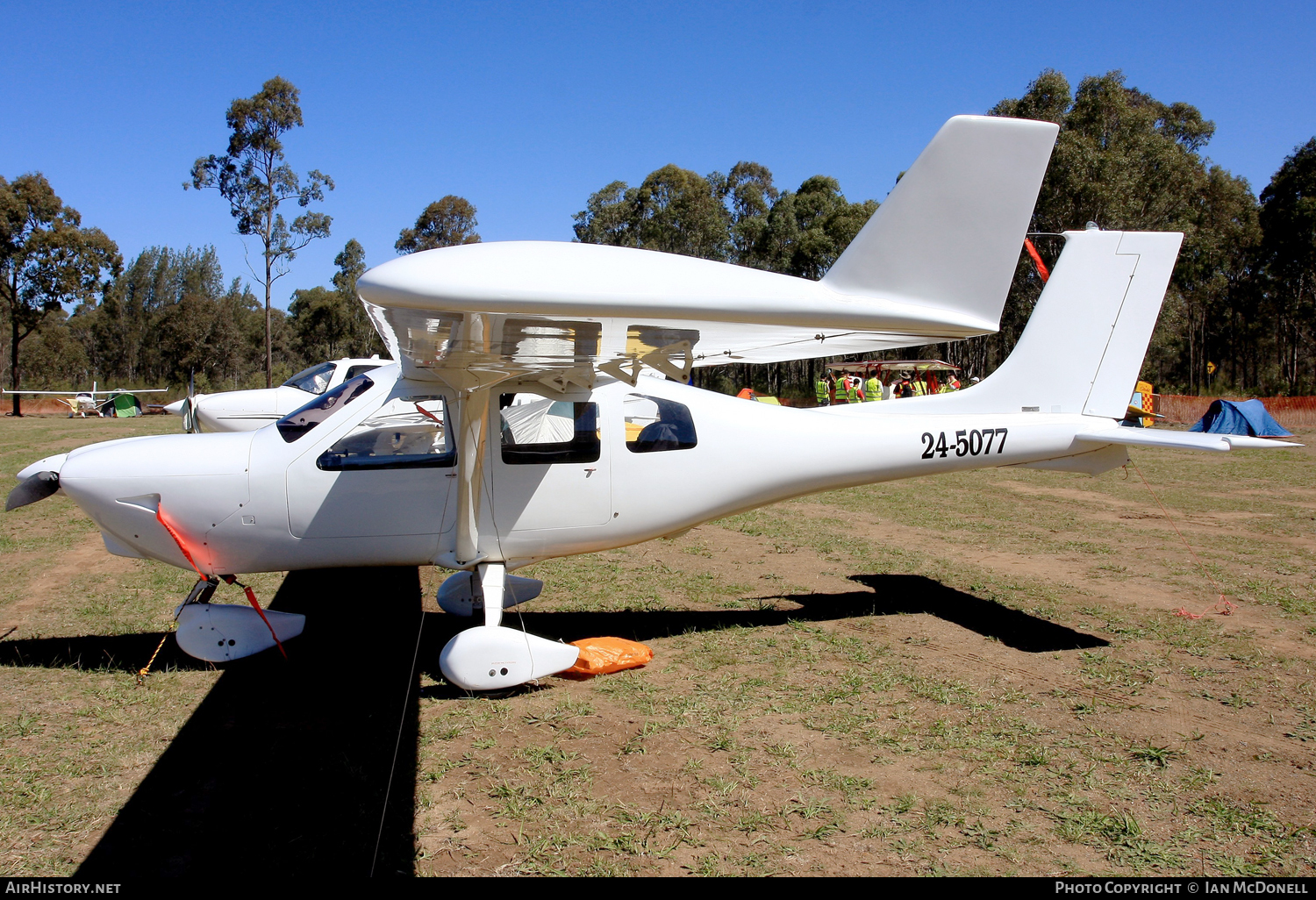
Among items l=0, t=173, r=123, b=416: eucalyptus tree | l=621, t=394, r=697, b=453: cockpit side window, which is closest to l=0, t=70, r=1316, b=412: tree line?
l=0, t=173, r=123, b=416: eucalyptus tree

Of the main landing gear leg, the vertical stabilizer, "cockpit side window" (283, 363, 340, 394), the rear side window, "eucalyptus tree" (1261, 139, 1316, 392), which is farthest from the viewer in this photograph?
"eucalyptus tree" (1261, 139, 1316, 392)

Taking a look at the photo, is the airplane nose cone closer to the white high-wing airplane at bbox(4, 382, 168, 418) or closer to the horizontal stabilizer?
the horizontal stabilizer

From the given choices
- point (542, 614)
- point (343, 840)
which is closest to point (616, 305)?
point (343, 840)

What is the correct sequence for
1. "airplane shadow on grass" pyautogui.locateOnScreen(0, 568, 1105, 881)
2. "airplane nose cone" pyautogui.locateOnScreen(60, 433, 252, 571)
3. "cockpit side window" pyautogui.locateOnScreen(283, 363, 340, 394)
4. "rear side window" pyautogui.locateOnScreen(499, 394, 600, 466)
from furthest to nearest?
"cockpit side window" pyautogui.locateOnScreen(283, 363, 340, 394), "rear side window" pyautogui.locateOnScreen(499, 394, 600, 466), "airplane nose cone" pyautogui.locateOnScreen(60, 433, 252, 571), "airplane shadow on grass" pyautogui.locateOnScreen(0, 568, 1105, 881)

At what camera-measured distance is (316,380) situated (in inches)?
563

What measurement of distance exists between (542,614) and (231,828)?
3220 mm

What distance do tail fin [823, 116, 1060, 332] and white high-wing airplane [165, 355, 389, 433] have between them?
36.3 feet

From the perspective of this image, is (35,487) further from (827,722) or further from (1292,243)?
(1292,243)

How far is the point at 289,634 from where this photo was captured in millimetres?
4969

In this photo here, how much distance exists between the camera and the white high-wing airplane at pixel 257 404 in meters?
13.1

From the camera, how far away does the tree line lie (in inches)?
1468

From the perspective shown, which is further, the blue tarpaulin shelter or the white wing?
the blue tarpaulin shelter

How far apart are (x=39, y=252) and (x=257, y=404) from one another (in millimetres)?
37012

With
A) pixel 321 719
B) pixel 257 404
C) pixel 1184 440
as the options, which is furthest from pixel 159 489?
pixel 257 404
